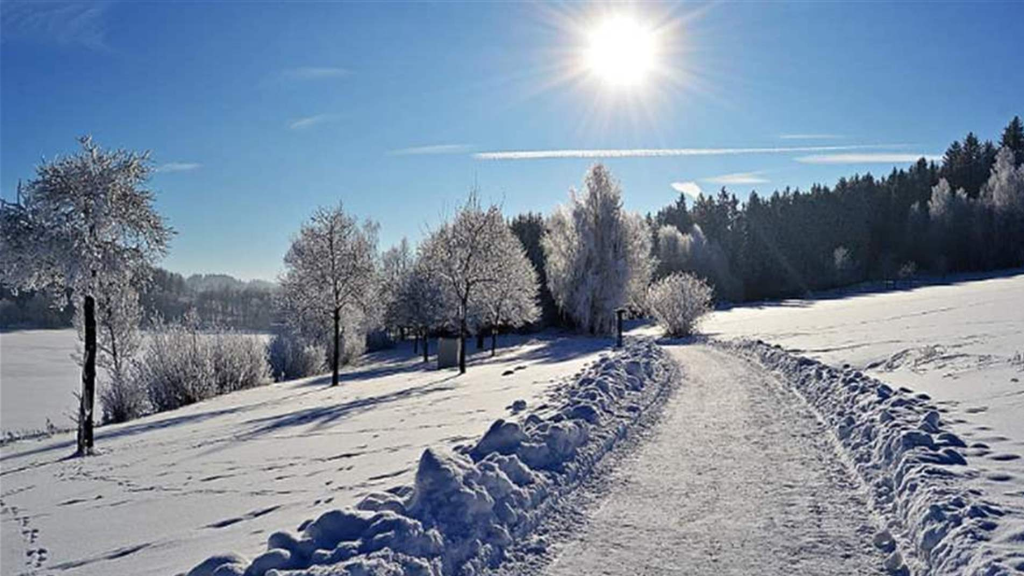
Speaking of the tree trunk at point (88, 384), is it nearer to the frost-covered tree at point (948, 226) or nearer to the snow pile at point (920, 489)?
the snow pile at point (920, 489)

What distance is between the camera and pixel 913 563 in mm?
4629

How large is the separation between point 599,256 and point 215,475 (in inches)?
1288

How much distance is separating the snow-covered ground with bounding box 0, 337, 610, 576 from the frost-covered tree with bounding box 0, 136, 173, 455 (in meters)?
3.60

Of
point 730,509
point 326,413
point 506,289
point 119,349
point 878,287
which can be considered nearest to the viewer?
Answer: point 730,509

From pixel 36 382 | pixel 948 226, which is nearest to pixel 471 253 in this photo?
pixel 36 382

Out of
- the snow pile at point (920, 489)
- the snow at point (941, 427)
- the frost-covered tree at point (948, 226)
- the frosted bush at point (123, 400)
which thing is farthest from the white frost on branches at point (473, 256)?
the frost-covered tree at point (948, 226)

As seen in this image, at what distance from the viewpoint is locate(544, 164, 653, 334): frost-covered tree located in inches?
1587

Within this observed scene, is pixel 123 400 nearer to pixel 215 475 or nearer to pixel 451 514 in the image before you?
pixel 215 475

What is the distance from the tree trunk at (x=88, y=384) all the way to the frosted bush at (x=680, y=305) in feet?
86.4

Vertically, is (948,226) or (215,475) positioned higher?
(948,226)

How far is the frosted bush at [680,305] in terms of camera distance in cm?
3403

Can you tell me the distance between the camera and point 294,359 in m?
41.0

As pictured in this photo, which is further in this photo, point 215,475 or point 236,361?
point 236,361

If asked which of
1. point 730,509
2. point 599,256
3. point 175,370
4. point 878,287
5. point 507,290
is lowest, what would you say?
point 175,370
